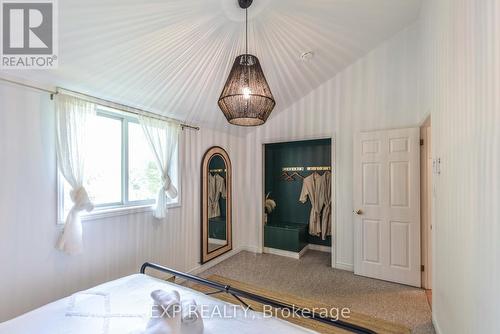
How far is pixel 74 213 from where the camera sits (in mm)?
1997

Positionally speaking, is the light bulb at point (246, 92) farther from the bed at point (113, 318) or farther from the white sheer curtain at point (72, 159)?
the white sheer curtain at point (72, 159)

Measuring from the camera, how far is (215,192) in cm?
382

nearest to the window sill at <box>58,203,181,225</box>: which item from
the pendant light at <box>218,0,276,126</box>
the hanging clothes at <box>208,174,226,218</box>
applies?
the hanging clothes at <box>208,174,226,218</box>

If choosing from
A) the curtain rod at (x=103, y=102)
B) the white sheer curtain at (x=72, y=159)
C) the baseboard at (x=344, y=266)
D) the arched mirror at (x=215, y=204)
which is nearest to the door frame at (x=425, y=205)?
the baseboard at (x=344, y=266)

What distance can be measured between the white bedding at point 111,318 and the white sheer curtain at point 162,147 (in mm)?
1307

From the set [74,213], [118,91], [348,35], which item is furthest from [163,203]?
[348,35]

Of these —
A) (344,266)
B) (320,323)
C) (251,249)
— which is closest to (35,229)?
(320,323)

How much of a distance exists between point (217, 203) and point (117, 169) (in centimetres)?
172

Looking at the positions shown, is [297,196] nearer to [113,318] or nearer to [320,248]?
[320,248]

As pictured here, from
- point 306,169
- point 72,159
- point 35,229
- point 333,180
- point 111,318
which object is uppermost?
point 72,159

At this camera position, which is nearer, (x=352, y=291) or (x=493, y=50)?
(x=493, y=50)

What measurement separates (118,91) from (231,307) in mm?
2236

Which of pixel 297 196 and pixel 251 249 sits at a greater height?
pixel 297 196

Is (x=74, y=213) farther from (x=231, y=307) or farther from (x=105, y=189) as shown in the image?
(x=231, y=307)
